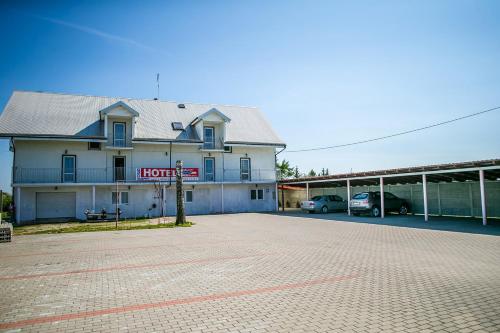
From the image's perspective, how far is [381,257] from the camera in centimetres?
927

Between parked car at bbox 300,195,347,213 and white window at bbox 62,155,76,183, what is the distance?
18.5 metres

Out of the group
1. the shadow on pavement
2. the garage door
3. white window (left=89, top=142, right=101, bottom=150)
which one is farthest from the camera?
white window (left=89, top=142, right=101, bottom=150)

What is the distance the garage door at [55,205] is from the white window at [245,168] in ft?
46.8

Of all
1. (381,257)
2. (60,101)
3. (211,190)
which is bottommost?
(381,257)

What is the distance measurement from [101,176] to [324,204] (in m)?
18.2

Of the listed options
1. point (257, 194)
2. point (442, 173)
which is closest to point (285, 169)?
point (257, 194)

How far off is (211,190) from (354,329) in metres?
25.5

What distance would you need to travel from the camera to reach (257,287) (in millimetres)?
6578

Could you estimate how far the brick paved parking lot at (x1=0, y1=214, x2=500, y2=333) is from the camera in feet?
15.8

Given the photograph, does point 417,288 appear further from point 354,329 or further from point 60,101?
point 60,101

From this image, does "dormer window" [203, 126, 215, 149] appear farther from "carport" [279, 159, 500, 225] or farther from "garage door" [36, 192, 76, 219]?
"garage door" [36, 192, 76, 219]

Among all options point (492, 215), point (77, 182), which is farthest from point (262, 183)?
point (492, 215)

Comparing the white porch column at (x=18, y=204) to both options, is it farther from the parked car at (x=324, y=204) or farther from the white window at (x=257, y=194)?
the parked car at (x=324, y=204)

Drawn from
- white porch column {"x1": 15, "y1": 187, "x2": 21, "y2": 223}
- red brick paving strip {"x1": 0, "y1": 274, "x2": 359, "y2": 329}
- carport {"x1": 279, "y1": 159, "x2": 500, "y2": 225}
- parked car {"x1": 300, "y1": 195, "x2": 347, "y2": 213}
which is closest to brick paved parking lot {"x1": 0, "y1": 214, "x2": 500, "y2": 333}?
red brick paving strip {"x1": 0, "y1": 274, "x2": 359, "y2": 329}
